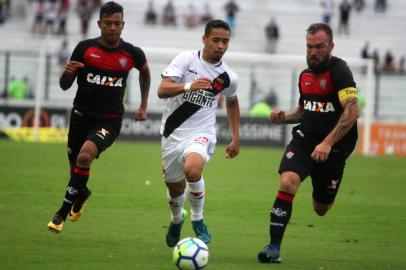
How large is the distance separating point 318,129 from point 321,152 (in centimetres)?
81

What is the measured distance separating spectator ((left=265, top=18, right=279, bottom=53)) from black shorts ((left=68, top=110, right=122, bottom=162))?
32.7m

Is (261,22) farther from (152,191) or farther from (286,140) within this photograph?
(152,191)

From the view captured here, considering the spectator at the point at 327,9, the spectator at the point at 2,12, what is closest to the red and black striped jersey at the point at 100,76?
the spectator at the point at 2,12

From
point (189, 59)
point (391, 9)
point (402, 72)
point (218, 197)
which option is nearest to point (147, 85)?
point (189, 59)

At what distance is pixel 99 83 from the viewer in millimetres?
11211

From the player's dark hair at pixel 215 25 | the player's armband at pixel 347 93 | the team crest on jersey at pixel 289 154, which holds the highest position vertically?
the player's dark hair at pixel 215 25

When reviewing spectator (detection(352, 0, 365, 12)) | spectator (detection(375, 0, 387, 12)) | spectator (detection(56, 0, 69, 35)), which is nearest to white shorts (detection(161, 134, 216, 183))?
spectator (detection(56, 0, 69, 35))

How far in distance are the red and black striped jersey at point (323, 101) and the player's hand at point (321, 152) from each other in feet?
2.25

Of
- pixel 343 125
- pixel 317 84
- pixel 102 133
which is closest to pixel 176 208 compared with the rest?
pixel 102 133

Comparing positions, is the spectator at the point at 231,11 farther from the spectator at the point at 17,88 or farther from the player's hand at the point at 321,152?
the player's hand at the point at 321,152

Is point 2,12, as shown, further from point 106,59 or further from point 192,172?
point 192,172

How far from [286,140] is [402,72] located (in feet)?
27.3

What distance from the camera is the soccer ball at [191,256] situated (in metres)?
8.35

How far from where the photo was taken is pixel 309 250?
10.5 metres
